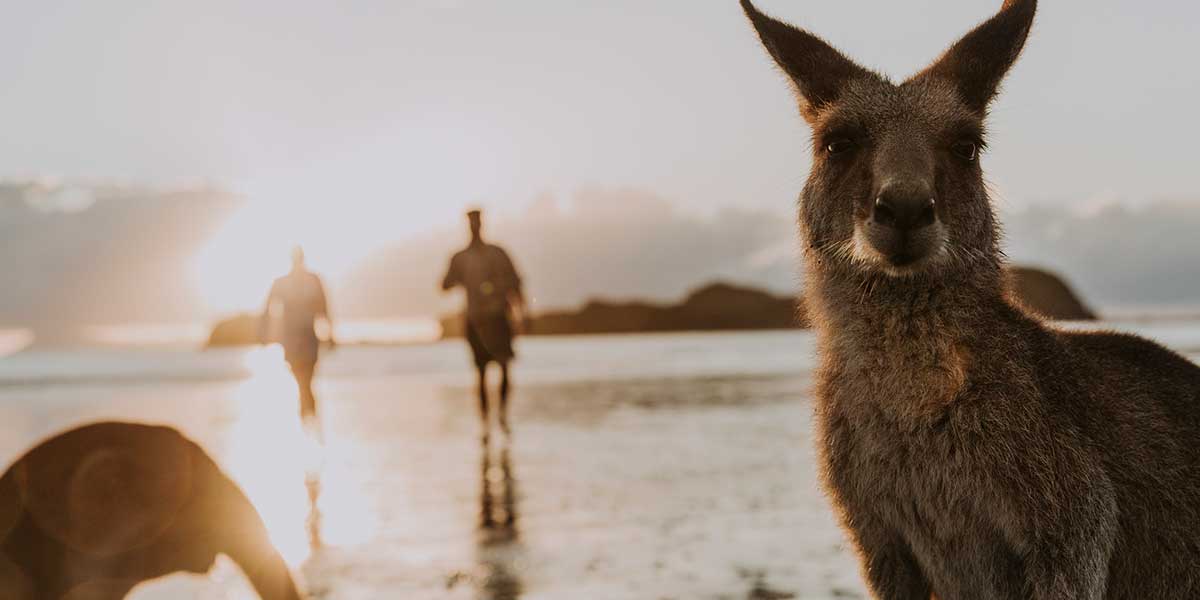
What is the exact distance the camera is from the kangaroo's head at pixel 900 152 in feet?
12.0

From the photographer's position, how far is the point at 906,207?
358cm

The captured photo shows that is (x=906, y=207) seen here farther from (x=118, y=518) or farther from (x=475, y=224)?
(x=475, y=224)

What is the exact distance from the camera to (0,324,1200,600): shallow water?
588 cm

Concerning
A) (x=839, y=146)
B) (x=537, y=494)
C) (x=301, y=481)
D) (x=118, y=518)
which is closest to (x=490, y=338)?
(x=301, y=481)

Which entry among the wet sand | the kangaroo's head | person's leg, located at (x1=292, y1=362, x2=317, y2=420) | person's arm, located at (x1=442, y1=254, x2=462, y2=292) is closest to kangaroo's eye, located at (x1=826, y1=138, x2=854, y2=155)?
the kangaroo's head

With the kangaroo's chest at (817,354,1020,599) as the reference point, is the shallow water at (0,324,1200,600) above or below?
below

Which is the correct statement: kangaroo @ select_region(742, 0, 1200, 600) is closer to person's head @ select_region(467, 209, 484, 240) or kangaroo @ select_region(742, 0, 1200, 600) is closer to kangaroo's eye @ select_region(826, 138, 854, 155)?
kangaroo's eye @ select_region(826, 138, 854, 155)

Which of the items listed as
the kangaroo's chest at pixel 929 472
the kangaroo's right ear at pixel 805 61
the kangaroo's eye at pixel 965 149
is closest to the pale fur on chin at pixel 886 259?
the kangaroo's chest at pixel 929 472

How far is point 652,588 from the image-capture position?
5637 millimetres

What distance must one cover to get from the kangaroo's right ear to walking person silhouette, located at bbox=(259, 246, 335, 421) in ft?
31.7

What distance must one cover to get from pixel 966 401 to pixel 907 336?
12.4 inches

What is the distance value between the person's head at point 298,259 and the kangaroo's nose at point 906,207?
10575mm

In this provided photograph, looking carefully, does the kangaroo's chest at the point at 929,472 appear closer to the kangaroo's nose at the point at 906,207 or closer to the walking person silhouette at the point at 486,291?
the kangaroo's nose at the point at 906,207

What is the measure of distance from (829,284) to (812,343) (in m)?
0.38
